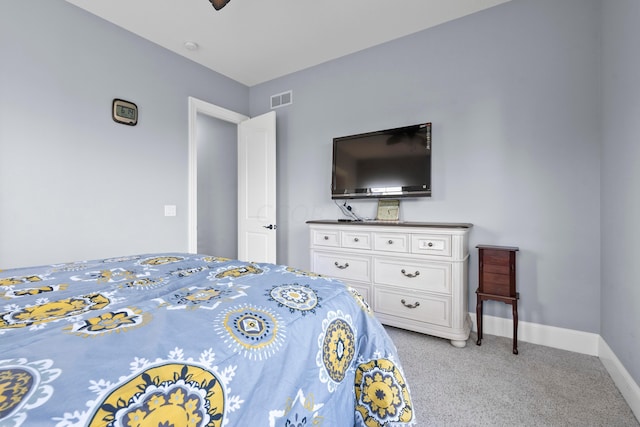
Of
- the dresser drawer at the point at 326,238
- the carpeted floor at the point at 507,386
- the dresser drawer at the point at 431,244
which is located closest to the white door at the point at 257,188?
the dresser drawer at the point at 326,238

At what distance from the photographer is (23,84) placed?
2.15 m

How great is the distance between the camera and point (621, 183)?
1.71m

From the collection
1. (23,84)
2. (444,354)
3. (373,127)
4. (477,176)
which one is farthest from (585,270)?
(23,84)

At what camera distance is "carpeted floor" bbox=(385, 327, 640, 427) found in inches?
58.0

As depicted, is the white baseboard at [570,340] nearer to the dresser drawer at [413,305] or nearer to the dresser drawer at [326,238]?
the dresser drawer at [413,305]

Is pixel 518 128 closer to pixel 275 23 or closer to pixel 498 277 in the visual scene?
pixel 498 277

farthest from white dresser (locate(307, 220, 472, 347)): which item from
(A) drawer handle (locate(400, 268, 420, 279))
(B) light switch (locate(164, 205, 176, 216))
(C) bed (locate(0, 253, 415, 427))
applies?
(B) light switch (locate(164, 205, 176, 216))

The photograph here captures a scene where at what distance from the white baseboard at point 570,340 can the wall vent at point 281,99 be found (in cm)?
309

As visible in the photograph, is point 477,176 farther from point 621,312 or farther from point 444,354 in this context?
point 444,354

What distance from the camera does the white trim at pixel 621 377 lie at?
1.48 meters

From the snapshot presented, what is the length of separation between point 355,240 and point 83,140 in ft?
8.23

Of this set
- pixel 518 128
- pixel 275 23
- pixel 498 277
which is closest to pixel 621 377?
pixel 498 277

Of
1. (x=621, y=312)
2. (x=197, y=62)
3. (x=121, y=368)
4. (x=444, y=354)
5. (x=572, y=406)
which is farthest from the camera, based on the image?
(x=197, y=62)

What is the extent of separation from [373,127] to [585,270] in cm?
213
